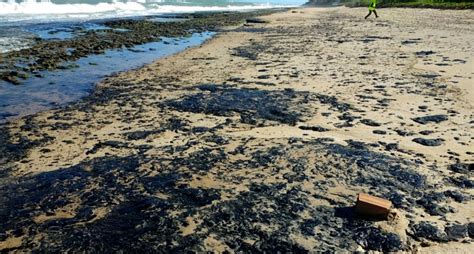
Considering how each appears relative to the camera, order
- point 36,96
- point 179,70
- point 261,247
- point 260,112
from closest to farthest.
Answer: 1. point 261,247
2. point 260,112
3. point 36,96
4. point 179,70

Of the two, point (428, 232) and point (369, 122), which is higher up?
point (369, 122)

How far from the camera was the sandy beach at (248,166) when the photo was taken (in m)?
3.79

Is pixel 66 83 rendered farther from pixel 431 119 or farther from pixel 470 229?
pixel 470 229

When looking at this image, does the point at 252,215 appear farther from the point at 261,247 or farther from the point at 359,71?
the point at 359,71

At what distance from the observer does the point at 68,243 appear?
12.2 ft

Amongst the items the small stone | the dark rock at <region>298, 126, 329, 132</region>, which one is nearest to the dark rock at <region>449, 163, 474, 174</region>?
the small stone

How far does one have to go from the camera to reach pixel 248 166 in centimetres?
521

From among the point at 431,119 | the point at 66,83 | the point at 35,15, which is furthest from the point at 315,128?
the point at 35,15

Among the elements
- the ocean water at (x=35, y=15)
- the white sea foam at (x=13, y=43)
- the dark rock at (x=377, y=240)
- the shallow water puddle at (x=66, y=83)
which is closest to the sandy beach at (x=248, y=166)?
the dark rock at (x=377, y=240)

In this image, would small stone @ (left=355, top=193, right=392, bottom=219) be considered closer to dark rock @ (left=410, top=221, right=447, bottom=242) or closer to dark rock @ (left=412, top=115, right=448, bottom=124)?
dark rock @ (left=410, top=221, right=447, bottom=242)

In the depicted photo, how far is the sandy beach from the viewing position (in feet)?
12.4

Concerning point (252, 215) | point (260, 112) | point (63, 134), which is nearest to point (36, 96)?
point (63, 134)

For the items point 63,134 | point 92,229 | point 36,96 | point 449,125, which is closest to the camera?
point 92,229

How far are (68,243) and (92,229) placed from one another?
26 centimetres
